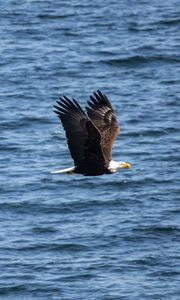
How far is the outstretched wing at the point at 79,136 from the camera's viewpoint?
18.3 meters

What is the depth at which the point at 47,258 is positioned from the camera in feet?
87.4

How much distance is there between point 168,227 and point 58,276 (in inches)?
144

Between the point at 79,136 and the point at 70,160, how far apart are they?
45.8ft

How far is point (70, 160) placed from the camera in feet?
106

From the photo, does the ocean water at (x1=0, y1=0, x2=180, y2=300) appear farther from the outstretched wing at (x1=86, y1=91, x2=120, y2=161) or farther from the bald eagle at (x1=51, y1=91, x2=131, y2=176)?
the bald eagle at (x1=51, y1=91, x2=131, y2=176)

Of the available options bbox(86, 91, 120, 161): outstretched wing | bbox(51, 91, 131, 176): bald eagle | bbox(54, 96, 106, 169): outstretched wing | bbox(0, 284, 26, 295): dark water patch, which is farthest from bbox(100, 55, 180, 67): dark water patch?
bbox(54, 96, 106, 169): outstretched wing

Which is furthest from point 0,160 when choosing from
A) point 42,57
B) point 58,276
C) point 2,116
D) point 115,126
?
point 115,126

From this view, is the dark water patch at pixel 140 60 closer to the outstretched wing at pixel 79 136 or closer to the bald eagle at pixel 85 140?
the bald eagle at pixel 85 140

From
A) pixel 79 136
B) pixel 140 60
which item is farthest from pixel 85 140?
pixel 140 60

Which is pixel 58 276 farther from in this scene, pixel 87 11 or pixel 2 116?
pixel 87 11

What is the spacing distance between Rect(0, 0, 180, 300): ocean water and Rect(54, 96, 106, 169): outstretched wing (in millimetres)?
6509

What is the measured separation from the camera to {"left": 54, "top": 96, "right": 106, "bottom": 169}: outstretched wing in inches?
719

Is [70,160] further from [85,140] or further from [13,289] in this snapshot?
[85,140]

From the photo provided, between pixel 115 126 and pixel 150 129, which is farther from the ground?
pixel 115 126
